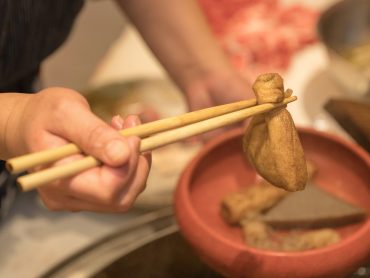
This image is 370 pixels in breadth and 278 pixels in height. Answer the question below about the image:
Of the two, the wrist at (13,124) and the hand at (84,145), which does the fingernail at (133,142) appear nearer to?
the hand at (84,145)

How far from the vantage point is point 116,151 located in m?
0.47

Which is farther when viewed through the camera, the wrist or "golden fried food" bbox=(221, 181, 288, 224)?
"golden fried food" bbox=(221, 181, 288, 224)

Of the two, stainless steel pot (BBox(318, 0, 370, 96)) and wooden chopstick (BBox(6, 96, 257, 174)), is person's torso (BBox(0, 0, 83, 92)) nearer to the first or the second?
wooden chopstick (BBox(6, 96, 257, 174))

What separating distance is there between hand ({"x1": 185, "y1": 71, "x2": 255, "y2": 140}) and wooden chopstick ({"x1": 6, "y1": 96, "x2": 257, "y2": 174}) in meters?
0.42

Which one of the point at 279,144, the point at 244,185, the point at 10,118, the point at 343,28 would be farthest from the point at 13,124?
the point at 343,28

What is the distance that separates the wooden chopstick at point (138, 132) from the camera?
17.6 inches

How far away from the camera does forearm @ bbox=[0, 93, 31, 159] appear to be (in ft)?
1.89

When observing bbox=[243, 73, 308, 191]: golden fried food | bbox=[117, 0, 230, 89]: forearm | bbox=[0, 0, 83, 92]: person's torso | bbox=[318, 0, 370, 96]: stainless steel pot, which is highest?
bbox=[0, 0, 83, 92]: person's torso

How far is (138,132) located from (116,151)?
36 mm

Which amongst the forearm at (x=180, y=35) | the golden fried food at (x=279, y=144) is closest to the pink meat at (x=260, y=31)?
the forearm at (x=180, y=35)

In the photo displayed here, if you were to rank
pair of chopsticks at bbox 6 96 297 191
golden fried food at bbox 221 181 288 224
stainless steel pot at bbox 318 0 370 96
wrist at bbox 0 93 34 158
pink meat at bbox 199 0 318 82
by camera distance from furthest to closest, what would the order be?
pink meat at bbox 199 0 318 82
stainless steel pot at bbox 318 0 370 96
golden fried food at bbox 221 181 288 224
wrist at bbox 0 93 34 158
pair of chopsticks at bbox 6 96 297 191

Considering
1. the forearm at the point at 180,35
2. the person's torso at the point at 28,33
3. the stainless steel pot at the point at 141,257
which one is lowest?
the stainless steel pot at the point at 141,257

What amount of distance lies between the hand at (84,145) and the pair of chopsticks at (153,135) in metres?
0.01

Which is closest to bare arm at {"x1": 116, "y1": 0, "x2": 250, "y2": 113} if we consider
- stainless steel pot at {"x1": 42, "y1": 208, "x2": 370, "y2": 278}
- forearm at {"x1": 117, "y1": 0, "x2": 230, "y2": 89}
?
forearm at {"x1": 117, "y1": 0, "x2": 230, "y2": 89}
